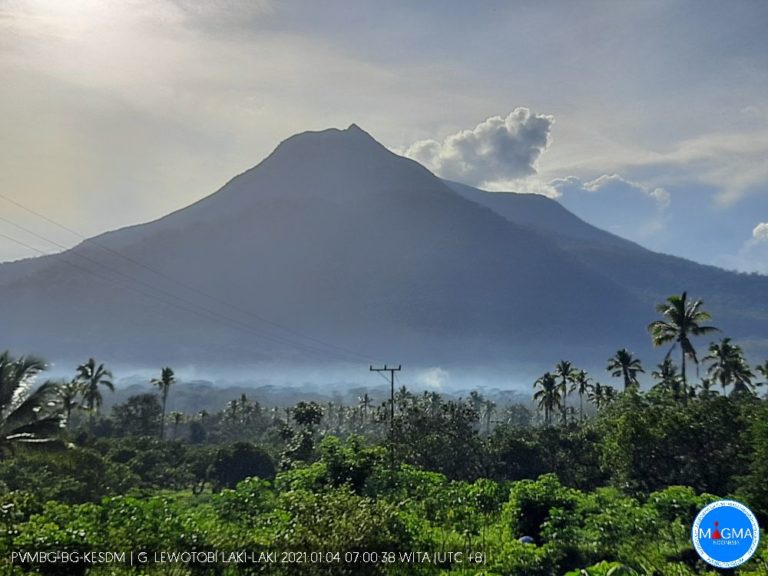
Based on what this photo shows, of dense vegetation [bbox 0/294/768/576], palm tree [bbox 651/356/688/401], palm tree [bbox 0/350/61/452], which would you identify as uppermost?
palm tree [bbox 651/356/688/401]

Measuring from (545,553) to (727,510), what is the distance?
858cm

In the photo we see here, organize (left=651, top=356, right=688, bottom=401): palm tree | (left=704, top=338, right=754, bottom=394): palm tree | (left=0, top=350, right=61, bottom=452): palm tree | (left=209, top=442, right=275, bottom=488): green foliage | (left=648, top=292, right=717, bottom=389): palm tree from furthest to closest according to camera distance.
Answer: (left=704, top=338, right=754, bottom=394): palm tree
(left=209, top=442, right=275, bottom=488): green foliage
(left=651, top=356, right=688, bottom=401): palm tree
(left=648, top=292, right=717, bottom=389): palm tree
(left=0, top=350, right=61, bottom=452): palm tree

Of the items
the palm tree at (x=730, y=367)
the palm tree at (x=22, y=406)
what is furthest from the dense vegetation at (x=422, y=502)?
the palm tree at (x=730, y=367)

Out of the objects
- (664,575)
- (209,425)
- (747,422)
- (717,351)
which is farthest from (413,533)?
(209,425)

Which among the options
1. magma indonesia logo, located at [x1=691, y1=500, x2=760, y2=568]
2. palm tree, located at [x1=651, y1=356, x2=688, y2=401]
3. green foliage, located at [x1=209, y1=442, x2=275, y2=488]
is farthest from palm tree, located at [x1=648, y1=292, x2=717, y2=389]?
magma indonesia logo, located at [x1=691, y1=500, x2=760, y2=568]

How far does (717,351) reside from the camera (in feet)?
221

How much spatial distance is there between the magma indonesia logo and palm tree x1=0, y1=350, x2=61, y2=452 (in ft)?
71.6

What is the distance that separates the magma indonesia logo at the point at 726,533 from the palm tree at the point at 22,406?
2183 centimetres

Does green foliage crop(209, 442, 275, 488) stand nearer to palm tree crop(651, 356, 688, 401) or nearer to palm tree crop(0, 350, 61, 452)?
A: palm tree crop(651, 356, 688, 401)

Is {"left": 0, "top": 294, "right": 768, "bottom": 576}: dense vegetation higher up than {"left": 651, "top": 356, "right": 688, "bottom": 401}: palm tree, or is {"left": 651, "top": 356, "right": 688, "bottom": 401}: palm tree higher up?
{"left": 651, "top": 356, "right": 688, "bottom": 401}: palm tree

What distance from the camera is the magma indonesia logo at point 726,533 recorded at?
12.6 meters

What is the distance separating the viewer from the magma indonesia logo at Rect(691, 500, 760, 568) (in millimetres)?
12633

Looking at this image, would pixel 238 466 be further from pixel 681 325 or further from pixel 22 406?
pixel 681 325

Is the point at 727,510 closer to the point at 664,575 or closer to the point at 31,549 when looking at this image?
the point at 664,575
